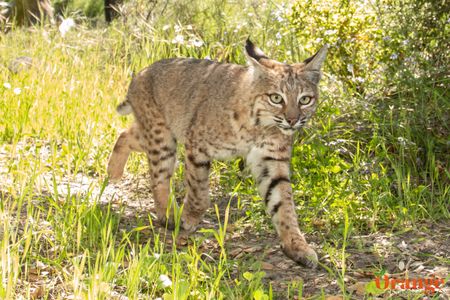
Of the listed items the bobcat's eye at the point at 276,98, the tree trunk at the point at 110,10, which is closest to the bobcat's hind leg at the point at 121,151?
the bobcat's eye at the point at 276,98

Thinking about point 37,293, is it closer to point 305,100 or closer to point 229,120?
point 229,120

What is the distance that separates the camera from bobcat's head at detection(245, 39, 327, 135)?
4.48m

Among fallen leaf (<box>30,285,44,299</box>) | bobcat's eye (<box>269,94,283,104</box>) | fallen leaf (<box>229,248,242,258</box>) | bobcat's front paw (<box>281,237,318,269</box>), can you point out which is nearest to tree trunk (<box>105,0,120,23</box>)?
bobcat's eye (<box>269,94,283,104</box>)

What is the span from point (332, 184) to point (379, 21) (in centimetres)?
176

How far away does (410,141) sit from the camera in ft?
17.1

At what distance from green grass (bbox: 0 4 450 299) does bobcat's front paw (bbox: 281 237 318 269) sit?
0.11 metres

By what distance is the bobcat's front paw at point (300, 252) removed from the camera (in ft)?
13.9

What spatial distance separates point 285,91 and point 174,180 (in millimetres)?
1484

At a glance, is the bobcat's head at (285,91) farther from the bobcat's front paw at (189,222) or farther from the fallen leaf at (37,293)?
the fallen leaf at (37,293)

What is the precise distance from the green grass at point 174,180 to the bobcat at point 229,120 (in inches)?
8.7

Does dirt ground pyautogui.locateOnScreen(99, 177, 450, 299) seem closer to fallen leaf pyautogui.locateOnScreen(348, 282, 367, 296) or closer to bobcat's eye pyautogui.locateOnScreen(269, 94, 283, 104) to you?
fallen leaf pyautogui.locateOnScreen(348, 282, 367, 296)

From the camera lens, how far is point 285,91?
4.50m

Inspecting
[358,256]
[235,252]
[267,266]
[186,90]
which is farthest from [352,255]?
[186,90]

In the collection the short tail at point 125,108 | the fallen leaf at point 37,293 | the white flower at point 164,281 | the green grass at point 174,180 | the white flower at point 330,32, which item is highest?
the white flower at point 330,32
